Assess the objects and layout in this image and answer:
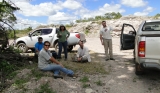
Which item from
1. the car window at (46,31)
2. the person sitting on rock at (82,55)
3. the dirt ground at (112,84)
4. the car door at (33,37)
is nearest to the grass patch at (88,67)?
the person sitting on rock at (82,55)

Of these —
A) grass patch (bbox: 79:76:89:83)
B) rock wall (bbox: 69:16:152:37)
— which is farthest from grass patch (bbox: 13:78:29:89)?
rock wall (bbox: 69:16:152:37)

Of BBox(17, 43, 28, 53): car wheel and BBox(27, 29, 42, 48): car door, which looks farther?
BBox(17, 43, 28, 53): car wheel

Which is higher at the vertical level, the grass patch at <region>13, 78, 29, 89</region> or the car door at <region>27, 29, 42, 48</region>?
the car door at <region>27, 29, 42, 48</region>

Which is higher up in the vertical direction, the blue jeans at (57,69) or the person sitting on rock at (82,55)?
the person sitting on rock at (82,55)

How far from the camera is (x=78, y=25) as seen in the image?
86.2 feet

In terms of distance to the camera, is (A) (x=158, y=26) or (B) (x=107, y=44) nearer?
(A) (x=158, y=26)

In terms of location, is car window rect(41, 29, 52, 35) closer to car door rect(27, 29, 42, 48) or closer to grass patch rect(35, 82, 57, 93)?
car door rect(27, 29, 42, 48)

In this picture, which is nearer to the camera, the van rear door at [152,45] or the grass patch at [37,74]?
the van rear door at [152,45]

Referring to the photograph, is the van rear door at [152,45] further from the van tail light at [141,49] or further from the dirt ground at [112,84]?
the dirt ground at [112,84]

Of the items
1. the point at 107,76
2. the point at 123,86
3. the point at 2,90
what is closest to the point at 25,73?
the point at 2,90

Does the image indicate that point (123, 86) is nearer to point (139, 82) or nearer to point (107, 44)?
point (139, 82)

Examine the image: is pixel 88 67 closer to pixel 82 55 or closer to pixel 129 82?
pixel 82 55

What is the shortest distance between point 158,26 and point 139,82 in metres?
1.97

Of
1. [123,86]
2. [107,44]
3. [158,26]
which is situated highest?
[158,26]
